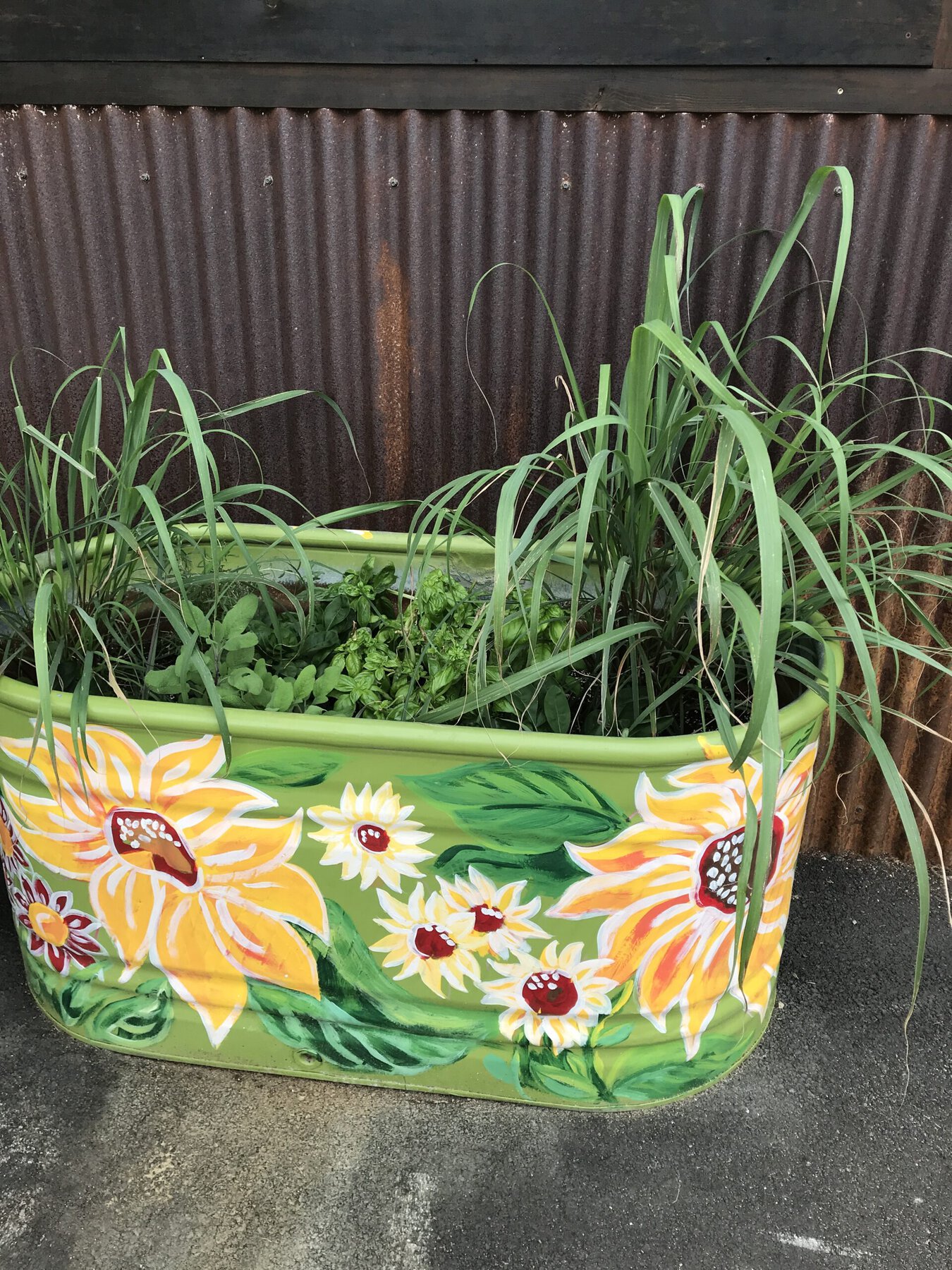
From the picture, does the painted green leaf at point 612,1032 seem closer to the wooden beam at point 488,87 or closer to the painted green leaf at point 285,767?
the painted green leaf at point 285,767

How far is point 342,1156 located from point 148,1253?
210mm

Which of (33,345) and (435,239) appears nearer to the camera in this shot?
(435,239)

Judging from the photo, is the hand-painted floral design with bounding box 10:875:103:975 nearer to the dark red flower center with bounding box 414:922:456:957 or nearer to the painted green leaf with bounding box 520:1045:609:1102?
the dark red flower center with bounding box 414:922:456:957

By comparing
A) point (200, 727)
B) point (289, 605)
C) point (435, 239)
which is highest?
point (435, 239)

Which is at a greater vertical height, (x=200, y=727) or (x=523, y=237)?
(x=523, y=237)

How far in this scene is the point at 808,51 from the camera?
112 centimetres

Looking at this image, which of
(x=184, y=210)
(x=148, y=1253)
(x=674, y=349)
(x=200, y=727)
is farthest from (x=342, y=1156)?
(x=184, y=210)

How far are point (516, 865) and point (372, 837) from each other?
154 mm

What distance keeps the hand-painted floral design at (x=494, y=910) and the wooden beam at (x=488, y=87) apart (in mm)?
981

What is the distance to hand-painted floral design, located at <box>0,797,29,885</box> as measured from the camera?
1.07 meters

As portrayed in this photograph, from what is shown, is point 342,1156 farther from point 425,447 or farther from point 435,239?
point 435,239

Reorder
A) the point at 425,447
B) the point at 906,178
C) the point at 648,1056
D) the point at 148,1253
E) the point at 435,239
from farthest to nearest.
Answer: the point at 425,447, the point at 435,239, the point at 906,178, the point at 648,1056, the point at 148,1253

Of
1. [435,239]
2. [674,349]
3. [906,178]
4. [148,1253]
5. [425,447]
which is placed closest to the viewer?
[674,349]

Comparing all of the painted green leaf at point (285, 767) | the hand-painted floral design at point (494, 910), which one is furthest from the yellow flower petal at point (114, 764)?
the hand-painted floral design at point (494, 910)
